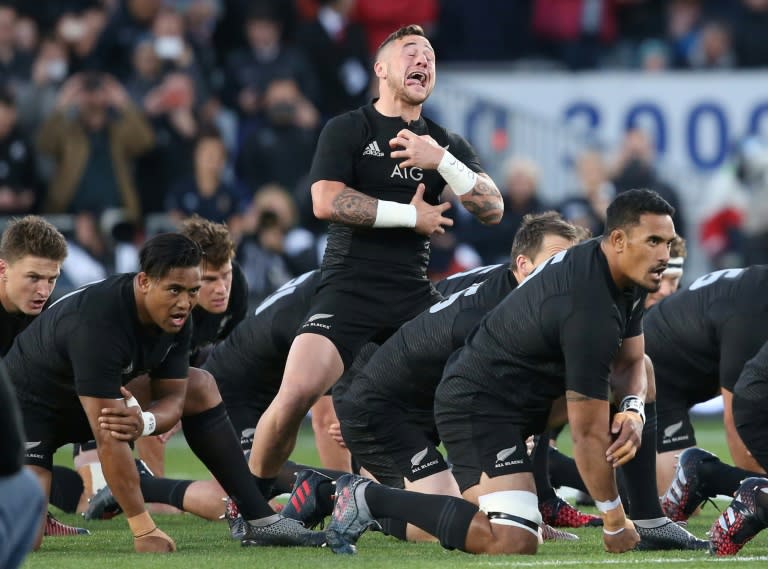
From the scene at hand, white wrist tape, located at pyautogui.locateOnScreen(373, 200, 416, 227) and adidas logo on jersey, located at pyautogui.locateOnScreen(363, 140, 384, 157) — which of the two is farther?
adidas logo on jersey, located at pyautogui.locateOnScreen(363, 140, 384, 157)

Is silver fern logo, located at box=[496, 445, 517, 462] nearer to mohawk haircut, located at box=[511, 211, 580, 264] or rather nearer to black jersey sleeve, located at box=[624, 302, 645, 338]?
black jersey sleeve, located at box=[624, 302, 645, 338]

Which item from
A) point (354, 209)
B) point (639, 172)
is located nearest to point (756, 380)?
point (354, 209)

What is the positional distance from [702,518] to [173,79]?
27.3 feet

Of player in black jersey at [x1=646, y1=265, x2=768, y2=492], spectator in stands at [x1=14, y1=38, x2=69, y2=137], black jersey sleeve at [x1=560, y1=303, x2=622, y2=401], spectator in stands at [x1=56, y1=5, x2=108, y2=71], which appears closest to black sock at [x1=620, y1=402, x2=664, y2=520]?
black jersey sleeve at [x1=560, y1=303, x2=622, y2=401]

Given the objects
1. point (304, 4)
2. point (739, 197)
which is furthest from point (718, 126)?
point (304, 4)

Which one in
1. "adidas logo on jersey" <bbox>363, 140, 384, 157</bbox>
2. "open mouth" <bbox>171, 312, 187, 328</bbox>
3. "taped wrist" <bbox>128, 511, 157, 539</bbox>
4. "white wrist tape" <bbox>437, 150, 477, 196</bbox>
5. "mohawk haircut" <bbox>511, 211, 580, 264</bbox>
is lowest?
"taped wrist" <bbox>128, 511, 157, 539</bbox>

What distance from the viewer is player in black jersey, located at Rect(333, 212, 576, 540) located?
300 inches

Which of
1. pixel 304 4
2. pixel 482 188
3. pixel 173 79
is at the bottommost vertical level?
pixel 482 188

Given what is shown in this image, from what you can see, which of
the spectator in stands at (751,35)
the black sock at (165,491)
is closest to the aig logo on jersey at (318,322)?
the black sock at (165,491)

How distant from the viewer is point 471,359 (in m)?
7.09

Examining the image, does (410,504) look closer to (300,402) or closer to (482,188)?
(300,402)

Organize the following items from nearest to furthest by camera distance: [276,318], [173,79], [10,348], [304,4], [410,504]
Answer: [410,504]
[10,348]
[276,318]
[173,79]
[304,4]

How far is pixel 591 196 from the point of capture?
15.5 m

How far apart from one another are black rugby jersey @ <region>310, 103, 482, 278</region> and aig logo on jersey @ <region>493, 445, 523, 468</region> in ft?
4.95
